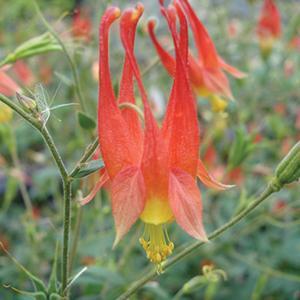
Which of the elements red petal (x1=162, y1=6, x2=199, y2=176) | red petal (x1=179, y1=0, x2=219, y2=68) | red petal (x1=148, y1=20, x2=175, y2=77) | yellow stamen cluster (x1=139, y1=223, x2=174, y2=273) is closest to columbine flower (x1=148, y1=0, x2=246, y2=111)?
red petal (x1=179, y1=0, x2=219, y2=68)

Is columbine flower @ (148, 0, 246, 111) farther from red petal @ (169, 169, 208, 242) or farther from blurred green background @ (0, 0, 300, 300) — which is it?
red petal @ (169, 169, 208, 242)

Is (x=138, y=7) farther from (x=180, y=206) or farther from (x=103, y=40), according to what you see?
(x=180, y=206)

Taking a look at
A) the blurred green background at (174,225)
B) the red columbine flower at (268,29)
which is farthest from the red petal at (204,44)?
the red columbine flower at (268,29)

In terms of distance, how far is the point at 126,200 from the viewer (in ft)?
3.15

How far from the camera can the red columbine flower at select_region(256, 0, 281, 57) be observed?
101 inches

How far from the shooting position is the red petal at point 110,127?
1016 millimetres

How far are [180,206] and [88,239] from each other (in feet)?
3.55

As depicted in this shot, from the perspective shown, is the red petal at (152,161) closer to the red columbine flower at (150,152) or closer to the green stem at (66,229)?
the red columbine flower at (150,152)

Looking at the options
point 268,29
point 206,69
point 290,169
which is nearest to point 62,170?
point 290,169

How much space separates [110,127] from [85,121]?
235mm

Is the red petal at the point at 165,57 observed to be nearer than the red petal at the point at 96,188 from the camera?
No

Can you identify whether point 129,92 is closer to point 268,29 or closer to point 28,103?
point 28,103

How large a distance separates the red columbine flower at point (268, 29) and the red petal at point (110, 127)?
5.28 feet

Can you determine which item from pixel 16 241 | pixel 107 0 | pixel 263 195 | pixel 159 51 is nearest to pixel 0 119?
pixel 107 0
